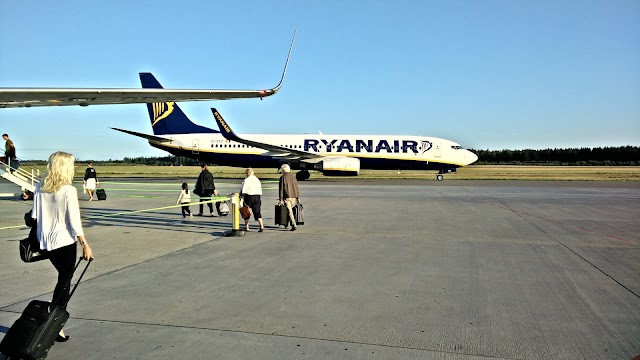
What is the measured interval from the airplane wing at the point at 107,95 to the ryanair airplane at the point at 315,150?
2167 cm

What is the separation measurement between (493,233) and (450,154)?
2324 centimetres

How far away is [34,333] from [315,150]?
29.5 m

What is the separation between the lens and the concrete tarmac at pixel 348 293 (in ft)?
12.6

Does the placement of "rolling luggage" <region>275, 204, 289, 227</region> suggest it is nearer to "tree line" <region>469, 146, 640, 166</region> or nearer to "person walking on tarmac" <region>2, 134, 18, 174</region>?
"person walking on tarmac" <region>2, 134, 18, 174</region>

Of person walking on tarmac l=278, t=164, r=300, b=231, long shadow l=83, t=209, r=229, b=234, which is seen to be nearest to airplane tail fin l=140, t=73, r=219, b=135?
long shadow l=83, t=209, r=229, b=234

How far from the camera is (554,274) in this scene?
249 inches

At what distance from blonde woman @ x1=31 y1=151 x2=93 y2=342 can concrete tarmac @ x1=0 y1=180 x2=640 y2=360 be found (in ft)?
2.30

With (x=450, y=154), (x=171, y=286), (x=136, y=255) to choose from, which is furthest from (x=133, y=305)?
(x=450, y=154)

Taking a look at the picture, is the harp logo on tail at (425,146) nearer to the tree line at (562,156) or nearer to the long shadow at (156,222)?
the long shadow at (156,222)

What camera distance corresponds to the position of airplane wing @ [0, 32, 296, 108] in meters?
7.78

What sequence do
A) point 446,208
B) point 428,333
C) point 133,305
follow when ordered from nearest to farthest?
point 428,333
point 133,305
point 446,208

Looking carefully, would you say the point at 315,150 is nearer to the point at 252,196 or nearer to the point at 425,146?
the point at 425,146

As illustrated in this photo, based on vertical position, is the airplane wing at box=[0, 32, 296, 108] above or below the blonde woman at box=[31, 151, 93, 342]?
above

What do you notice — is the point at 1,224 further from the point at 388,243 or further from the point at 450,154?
the point at 450,154
